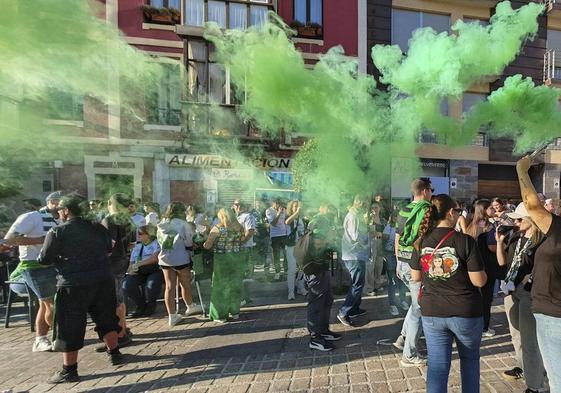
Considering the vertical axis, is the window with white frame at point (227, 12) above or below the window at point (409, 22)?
below

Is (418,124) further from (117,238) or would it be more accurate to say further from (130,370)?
(130,370)

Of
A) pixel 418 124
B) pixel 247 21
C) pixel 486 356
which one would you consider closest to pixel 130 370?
pixel 486 356

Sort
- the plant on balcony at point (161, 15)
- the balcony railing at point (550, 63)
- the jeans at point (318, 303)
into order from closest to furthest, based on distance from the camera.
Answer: the jeans at point (318, 303)
the plant on balcony at point (161, 15)
the balcony railing at point (550, 63)

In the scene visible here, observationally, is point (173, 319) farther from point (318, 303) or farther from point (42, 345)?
point (318, 303)

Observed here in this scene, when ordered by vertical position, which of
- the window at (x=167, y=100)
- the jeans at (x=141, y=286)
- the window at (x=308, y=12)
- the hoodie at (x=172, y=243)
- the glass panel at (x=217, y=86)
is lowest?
the jeans at (x=141, y=286)

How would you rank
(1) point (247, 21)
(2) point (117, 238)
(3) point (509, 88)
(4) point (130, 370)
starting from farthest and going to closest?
(1) point (247, 21), (3) point (509, 88), (2) point (117, 238), (4) point (130, 370)

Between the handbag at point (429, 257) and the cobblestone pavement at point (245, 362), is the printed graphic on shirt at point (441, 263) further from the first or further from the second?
the cobblestone pavement at point (245, 362)

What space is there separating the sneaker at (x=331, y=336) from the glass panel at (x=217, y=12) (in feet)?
32.4

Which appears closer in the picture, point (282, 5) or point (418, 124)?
point (418, 124)

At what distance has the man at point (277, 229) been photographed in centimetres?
772

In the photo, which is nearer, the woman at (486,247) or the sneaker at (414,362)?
the sneaker at (414,362)

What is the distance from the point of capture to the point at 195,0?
11539 millimetres

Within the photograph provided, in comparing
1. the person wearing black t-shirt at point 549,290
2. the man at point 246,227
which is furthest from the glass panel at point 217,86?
the person wearing black t-shirt at point 549,290

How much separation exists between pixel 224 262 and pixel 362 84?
344cm
